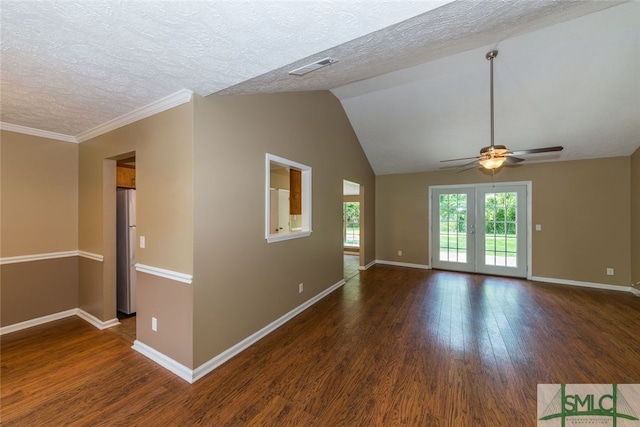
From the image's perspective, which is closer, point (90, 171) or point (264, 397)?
point (264, 397)

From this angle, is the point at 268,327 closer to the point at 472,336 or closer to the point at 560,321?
the point at 472,336

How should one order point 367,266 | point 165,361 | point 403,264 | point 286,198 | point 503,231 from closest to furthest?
point 165,361
point 503,231
point 286,198
point 367,266
point 403,264

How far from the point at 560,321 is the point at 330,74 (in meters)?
4.17

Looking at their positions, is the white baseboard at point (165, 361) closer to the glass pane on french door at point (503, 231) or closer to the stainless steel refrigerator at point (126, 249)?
the stainless steel refrigerator at point (126, 249)

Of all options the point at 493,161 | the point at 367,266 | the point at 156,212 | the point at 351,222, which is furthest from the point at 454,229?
the point at 156,212

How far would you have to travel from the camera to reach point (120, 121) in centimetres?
266

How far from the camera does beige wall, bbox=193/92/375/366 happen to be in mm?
2162

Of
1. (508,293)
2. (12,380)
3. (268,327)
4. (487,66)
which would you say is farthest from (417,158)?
(12,380)

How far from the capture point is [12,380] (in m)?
2.07

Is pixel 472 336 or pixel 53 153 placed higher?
pixel 53 153

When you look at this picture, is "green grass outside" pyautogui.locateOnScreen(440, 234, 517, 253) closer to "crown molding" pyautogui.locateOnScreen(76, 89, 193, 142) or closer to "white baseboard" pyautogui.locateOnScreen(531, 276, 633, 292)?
"white baseboard" pyautogui.locateOnScreen(531, 276, 633, 292)

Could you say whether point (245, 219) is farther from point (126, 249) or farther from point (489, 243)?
point (489, 243)

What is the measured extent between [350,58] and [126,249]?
3.63 metres

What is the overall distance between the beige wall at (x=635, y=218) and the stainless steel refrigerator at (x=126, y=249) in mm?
7847
